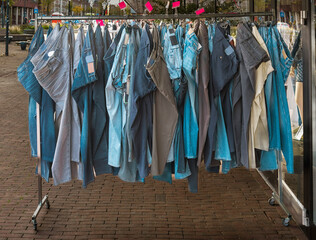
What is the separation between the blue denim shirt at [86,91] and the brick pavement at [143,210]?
3.28 ft

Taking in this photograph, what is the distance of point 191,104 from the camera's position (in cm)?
339

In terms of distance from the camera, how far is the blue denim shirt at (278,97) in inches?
135

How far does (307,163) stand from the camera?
3625mm

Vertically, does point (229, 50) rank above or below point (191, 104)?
above

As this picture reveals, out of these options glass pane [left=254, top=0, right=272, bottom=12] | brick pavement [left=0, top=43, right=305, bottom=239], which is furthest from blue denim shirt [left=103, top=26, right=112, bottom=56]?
glass pane [left=254, top=0, right=272, bottom=12]

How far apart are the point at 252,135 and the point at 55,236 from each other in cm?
220

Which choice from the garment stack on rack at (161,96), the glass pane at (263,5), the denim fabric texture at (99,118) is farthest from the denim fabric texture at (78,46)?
the glass pane at (263,5)

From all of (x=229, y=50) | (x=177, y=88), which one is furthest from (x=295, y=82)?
(x=177, y=88)

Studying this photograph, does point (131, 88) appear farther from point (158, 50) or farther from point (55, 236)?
point (55, 236)

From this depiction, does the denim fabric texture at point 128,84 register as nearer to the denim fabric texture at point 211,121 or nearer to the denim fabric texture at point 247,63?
the denim fabric texture at point 211,121

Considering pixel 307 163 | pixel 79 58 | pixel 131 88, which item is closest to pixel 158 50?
pixel 131 88

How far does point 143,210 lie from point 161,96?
1.79 metres

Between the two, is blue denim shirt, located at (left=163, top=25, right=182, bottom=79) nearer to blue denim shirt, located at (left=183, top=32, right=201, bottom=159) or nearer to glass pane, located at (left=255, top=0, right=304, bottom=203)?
blue denim shirt, located at (left=183, top=32, right=201, bottom=159)

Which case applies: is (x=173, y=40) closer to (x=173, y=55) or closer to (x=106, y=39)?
(x=173, y=55)
